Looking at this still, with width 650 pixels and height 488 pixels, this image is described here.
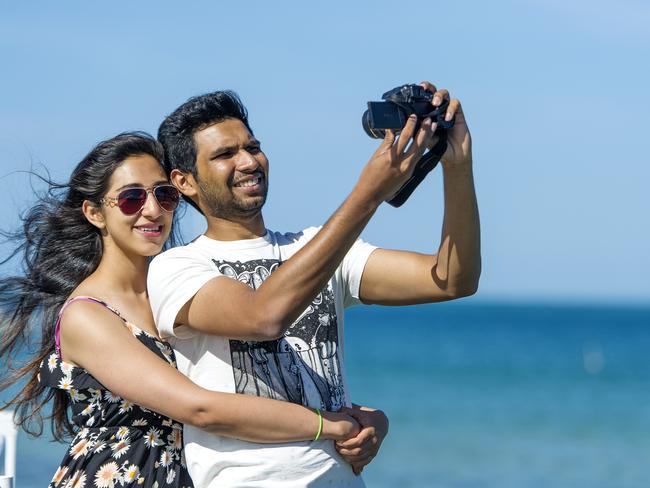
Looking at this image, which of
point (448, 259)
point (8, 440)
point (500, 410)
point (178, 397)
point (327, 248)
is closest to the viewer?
point (327, 248)

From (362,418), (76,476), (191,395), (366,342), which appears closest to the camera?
(191,395)

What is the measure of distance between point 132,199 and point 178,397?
85 cm

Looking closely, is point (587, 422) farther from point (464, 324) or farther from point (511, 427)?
point (464, 324)

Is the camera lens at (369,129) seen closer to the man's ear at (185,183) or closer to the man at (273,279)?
the man at (273,279)

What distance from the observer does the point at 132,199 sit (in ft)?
12.1

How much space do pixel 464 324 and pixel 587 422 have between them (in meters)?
43.4

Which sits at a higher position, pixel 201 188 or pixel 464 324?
pixel 201 188

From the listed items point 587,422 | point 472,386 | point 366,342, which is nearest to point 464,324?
point 366,342

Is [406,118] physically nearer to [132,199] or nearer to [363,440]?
[363,440]

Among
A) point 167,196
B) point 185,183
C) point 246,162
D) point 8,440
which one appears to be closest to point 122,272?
point 167,196

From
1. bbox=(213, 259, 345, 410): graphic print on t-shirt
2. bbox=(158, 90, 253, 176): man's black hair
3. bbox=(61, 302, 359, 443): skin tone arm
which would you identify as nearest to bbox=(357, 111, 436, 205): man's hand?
bbox=(213, 259, 345, 410): graphic print on t-shirt

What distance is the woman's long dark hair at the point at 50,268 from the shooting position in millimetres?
3830

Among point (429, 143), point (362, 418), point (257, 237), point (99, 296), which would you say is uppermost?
point (429, 143)

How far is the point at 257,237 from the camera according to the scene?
341cm
